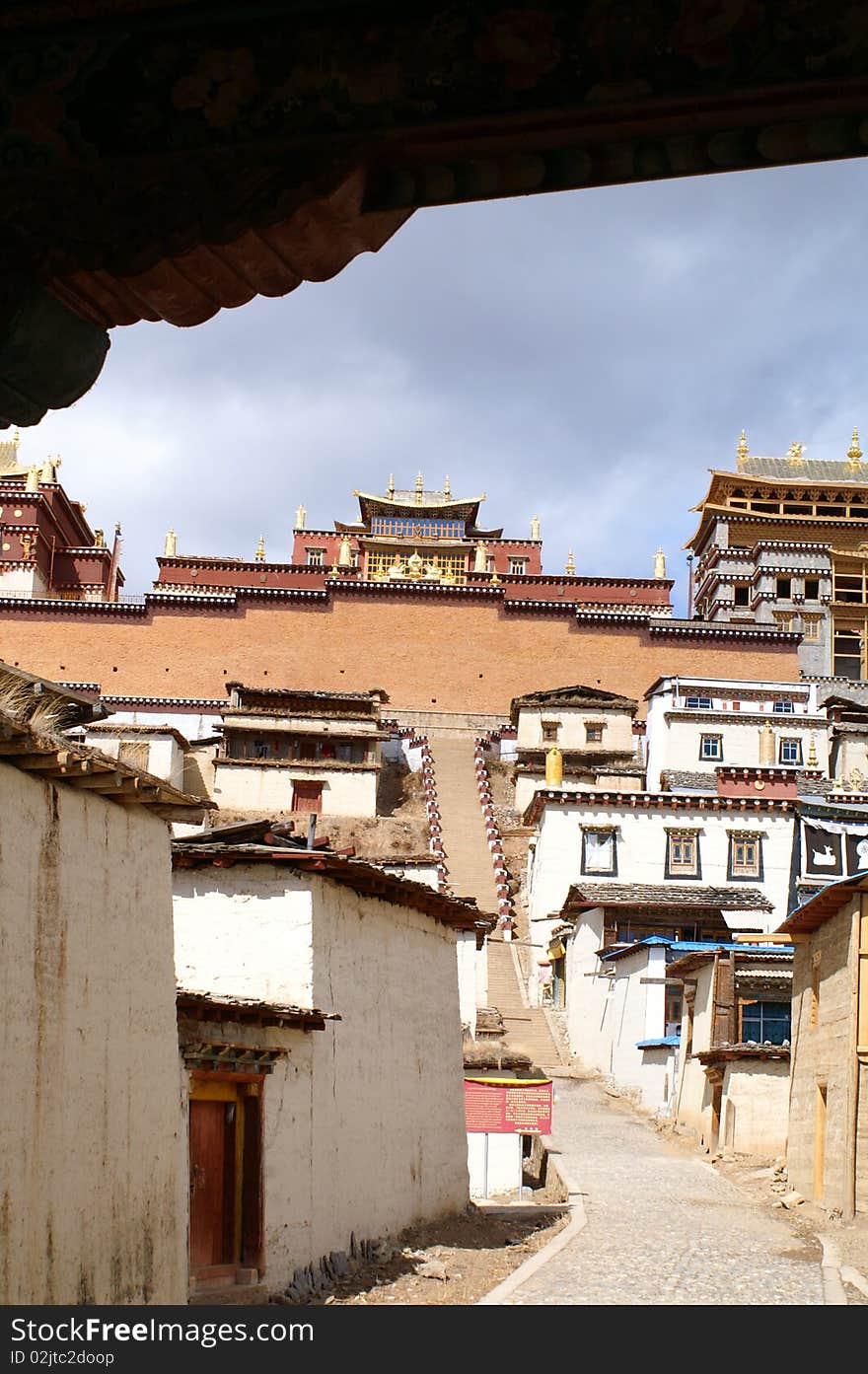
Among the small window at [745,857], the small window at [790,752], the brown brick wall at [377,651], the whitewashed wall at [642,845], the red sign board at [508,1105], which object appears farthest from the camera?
the brown brick wall at [377,651]

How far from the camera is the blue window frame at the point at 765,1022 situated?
2266cm

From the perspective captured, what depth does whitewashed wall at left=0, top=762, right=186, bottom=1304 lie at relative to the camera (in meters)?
7.82

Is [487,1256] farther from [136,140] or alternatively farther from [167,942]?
[136,140]

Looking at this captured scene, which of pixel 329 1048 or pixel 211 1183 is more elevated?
pixel 329 1048

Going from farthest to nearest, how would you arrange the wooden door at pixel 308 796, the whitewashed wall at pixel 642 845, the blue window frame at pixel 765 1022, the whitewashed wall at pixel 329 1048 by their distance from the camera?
the wooden door at pixel 308 796 < the whitewashed wall at pixel 642 845 < the blue window frame at pixel 765 1022 < the whitewashed wall at pixel 329 1048

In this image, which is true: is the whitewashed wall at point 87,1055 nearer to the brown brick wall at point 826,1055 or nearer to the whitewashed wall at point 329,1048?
the whitewashed wall at point 329,1048

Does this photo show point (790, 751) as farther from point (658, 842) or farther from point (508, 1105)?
point (508, 1105)

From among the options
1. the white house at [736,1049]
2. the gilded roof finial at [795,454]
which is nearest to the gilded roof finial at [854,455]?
the gilded roof finial at [795,454]

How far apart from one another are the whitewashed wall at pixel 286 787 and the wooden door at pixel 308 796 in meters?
0.11

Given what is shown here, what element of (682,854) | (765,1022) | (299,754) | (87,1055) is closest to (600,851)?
(682,854)

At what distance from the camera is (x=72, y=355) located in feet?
11.3

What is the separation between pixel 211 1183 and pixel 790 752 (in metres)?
32.0

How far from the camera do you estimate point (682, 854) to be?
3359 centimetres
